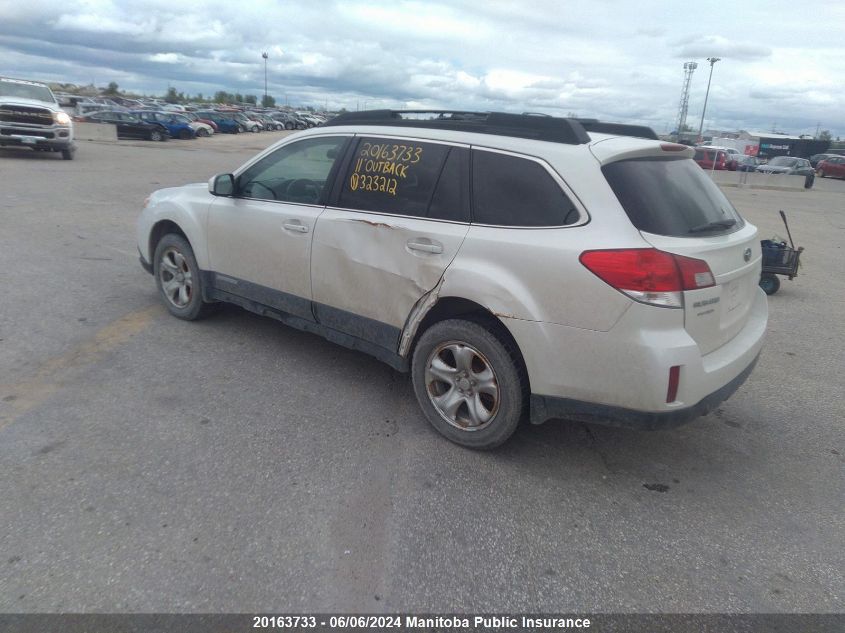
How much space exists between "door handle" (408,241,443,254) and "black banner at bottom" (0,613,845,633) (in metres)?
1.93

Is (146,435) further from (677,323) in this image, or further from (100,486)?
(677,323)

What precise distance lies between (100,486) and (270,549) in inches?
39.6

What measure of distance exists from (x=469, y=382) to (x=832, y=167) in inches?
1708

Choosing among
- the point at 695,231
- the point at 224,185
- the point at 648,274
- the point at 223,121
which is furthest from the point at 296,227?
the point at 223,121

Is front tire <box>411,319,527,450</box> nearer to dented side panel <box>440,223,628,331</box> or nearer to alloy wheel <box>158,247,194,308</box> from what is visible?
dented side panel <box>440,223,628,331</box>

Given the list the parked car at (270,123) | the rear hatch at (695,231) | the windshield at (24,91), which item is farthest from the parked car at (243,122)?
the rear hatch at (695,231)

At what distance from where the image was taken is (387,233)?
389 centimetres

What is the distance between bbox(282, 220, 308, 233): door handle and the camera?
4.35m

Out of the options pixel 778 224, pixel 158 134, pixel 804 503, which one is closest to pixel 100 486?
pixel 804 503

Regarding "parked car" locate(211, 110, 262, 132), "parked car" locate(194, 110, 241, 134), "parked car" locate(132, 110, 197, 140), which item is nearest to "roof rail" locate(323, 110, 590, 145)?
"parked car" locate(132, 110, 197, 140)

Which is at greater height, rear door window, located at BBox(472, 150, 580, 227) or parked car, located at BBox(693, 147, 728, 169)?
rear door window, located at BBox(472, 150, 580, 227)

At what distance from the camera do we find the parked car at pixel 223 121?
5062 centimetres

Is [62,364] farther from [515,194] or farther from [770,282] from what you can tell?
[770,282]

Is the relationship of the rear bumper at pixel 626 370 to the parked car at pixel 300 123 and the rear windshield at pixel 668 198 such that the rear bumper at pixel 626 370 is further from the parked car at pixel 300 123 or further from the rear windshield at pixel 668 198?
the parked car at pixel 300 123
